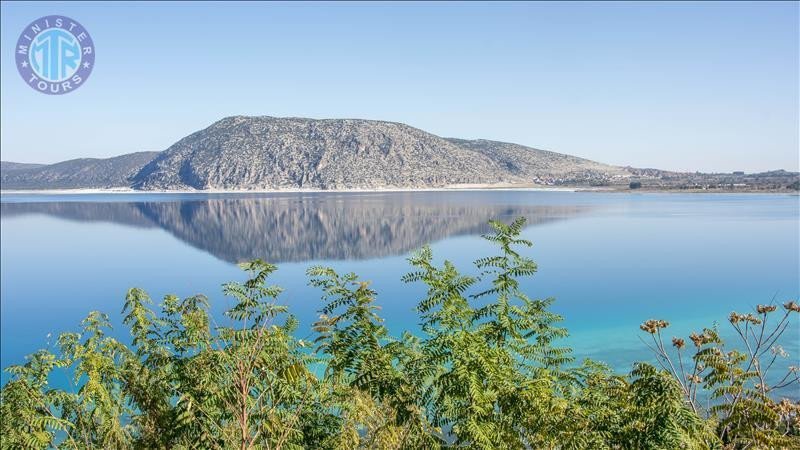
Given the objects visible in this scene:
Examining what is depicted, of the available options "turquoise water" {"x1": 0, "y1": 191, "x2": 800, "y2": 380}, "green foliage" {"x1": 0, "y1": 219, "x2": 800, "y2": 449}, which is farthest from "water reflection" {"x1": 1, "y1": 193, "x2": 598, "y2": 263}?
"green foliage" {"x1": 0, "y1": 219, "x2": 800, "y2": 449}

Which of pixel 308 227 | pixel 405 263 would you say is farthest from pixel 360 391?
pixel 308 227

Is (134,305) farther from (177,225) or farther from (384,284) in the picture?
(177,225)

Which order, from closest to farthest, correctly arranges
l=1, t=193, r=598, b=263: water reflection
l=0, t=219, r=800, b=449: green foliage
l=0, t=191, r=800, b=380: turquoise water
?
l=0, t=219, r=800, b=449: green foliage < l=0, t=191, r=800, b=380: turquoise water < l=1, t=193, r=598, b=263: water reflection

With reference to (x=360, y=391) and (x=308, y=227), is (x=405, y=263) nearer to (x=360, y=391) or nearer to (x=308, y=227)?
(x=308, y=227)

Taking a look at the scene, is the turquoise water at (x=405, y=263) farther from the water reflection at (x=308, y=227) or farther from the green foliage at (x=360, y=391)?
the green foliage at (x=360, y=391)

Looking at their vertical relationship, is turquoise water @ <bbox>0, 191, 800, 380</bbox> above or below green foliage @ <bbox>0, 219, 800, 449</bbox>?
below

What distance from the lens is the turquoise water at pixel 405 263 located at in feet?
134

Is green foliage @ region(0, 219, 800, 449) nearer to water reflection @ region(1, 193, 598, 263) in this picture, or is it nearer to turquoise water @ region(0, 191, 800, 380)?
turquoise water @ region(0, 191, 800, 380)

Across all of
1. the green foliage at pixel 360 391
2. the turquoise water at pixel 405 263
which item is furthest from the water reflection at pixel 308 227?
the green foliage at pixel 360 391

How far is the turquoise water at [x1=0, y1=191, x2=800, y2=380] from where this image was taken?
40906 mm

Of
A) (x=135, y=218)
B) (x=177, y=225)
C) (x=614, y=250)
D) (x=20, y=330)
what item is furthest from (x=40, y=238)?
(x=614, y=250)

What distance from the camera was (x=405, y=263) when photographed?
215 ft

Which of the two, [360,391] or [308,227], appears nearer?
[360,391]

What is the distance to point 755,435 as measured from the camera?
9938 mm
